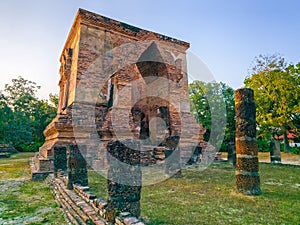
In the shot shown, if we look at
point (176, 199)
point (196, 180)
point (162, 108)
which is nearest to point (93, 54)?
point (162, 108)

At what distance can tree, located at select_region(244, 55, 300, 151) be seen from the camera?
18281 millimetres

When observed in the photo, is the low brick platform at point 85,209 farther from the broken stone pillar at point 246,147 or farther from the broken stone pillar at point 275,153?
the broken stone pillar at point 275,153

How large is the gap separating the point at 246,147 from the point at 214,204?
179 centimetres

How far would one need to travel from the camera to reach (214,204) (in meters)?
3.85

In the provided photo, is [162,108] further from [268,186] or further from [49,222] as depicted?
[49,222]

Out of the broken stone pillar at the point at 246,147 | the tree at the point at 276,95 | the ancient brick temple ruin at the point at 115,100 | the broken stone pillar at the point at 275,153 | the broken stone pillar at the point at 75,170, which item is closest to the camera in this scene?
the broken stone pillar at the point at 75,170

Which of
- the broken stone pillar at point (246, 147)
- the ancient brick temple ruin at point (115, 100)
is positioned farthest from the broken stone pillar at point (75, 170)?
the broken stone pillar at point (246, 147)

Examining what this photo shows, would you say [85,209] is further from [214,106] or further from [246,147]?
[214,106]

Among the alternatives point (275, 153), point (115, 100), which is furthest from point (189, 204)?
point (275, 153)

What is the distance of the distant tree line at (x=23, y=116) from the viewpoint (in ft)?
72.5

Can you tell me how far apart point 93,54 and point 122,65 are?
1.29 m

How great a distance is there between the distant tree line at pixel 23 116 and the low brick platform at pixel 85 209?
A: 21251 millimetres

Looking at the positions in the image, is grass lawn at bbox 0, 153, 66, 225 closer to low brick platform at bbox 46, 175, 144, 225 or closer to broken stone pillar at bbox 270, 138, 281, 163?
low brick platform at bbox 46, 175, 144, 225

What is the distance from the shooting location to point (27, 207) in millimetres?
4062
